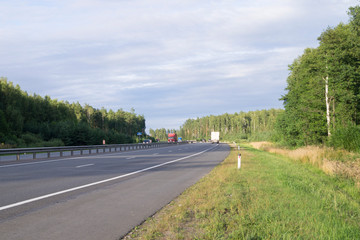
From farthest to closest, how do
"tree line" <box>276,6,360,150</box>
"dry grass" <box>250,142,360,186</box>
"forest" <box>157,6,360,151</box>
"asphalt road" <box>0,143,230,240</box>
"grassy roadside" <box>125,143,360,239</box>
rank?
"tree line" <box>276,6,360,150</box> → "forest" <box>157,6,360,151</box> → "dry grass" <box>250,142,360,186</box> → "asphalt road" <box>0,143,230,240</box> → "grassy roadside" <box>125,143,360,239</box>

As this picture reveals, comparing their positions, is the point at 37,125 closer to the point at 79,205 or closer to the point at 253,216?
the point at 79,205

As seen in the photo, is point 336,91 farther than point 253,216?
Yes

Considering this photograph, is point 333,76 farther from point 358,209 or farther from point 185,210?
point 185,210

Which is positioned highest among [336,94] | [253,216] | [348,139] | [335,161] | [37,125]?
[336,94]

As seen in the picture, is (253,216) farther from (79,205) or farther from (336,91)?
(336,91)

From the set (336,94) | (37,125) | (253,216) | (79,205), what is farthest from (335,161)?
(37,125)

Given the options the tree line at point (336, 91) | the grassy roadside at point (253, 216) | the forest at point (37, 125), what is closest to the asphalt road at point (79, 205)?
the grassy roadside at point (253, 216)

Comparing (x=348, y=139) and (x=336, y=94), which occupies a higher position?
(x=336, y=94)

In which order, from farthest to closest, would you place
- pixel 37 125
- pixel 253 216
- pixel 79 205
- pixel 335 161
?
pixel 37 125 → pixel 335 161 → pixel 79 205 → pixel 253 216

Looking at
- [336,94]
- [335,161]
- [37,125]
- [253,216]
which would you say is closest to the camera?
[253,216]

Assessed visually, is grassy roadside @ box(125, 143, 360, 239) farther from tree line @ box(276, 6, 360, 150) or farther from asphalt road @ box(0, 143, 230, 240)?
tree line @ box(276, 6, 360, 150)

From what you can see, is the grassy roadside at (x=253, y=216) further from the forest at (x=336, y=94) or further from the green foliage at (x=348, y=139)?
the forest at (x=336, y=94)

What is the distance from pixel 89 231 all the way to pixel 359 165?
1575 centimetres

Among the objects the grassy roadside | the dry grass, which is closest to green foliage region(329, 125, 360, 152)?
the dry grass
